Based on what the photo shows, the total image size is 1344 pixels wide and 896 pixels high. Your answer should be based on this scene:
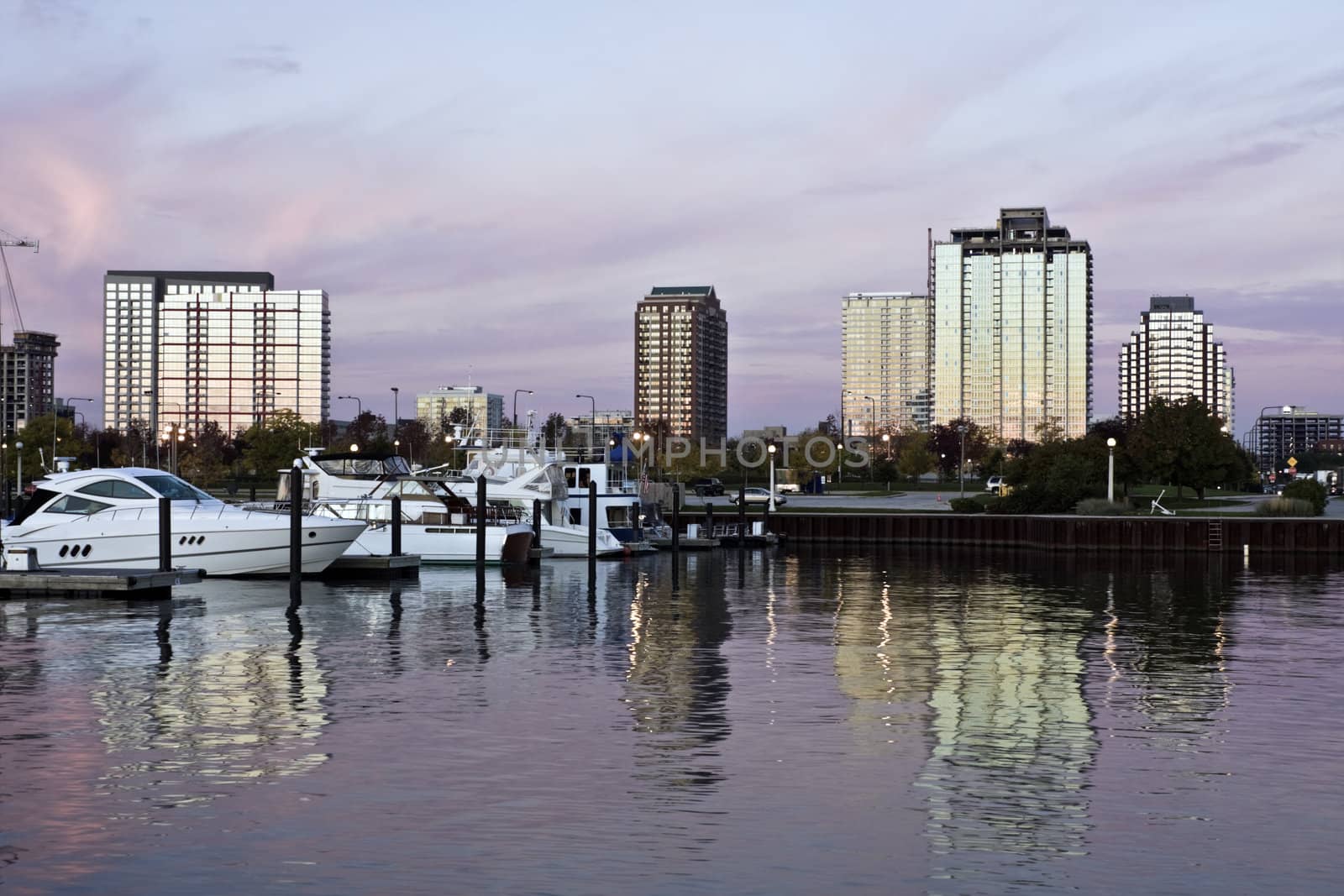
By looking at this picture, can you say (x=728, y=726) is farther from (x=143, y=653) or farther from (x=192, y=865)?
(x=143, y=653)

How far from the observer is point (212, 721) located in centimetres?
2355

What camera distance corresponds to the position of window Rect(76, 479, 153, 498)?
49531 millimetres

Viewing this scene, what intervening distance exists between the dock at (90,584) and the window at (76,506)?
399 cm

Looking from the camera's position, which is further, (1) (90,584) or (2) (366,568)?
(2) (366,568)

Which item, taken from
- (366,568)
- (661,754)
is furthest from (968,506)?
(661,754)

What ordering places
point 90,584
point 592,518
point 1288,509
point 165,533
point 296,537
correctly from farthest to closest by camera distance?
1. point 1288,509
2. point 592,518
3. point 296,537
4. point 165,533
5. point 90,584

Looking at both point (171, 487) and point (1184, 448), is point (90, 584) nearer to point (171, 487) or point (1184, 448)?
point (171, 487)

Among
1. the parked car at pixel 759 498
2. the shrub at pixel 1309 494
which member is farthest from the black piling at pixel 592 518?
the shrub at pixel 1309 494

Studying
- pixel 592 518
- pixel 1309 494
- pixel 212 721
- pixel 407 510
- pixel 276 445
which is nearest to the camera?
pixel 212 721

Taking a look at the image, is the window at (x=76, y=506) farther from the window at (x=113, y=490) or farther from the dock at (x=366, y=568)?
the dock at (x=366, y=568)

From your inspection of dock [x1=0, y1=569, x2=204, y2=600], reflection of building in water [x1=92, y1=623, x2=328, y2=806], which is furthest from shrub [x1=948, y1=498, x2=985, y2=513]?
reflection of building in water [x1=92, y1=623, x2=328, y2=806]

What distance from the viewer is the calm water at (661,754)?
15.2 m

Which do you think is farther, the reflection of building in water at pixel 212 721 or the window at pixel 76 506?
the window at pixel 76 506

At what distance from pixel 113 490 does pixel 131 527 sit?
1545 mm
